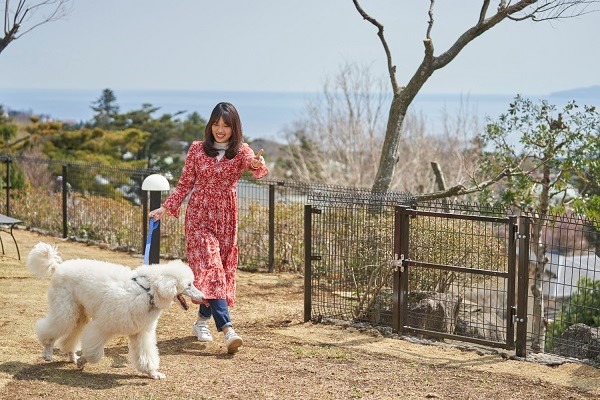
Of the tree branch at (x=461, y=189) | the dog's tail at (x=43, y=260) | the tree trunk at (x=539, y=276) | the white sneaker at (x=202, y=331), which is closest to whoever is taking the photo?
the dog's tail at (x=43, y=260)

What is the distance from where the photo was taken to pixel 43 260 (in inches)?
259

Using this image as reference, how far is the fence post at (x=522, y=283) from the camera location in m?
7.23

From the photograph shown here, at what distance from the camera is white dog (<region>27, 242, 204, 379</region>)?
6.29 metres

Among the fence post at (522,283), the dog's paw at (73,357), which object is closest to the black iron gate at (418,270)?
the fence post at (522,283)

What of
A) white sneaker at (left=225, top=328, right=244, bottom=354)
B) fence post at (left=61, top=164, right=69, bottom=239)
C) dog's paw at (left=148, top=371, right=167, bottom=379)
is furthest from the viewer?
fence post at (left=61, top=164, right=69, bottom=239)

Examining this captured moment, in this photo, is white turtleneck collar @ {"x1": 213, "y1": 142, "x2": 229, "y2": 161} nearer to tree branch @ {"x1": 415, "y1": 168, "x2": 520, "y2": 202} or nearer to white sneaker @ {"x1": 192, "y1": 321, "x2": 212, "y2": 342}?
white sneaker @ {"x1": 192, "y1": 321, "x2": 212, "y2": 342}

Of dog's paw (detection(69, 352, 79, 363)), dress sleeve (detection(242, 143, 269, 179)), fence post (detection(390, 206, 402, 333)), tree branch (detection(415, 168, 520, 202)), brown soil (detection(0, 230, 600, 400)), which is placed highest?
dress sleeve (detection(242, 143, 269, 179))

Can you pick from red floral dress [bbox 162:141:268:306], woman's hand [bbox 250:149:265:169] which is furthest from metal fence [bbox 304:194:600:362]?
woman's hand [bbox 250:149:265:169]

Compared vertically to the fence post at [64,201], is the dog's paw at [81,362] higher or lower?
lower

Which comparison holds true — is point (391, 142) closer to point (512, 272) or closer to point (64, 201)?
point (512, 272)

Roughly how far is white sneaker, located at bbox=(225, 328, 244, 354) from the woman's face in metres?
1.60

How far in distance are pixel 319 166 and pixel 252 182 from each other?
39.4 feet

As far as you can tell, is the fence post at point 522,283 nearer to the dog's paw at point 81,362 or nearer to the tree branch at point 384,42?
the dog's paw at point 81,362

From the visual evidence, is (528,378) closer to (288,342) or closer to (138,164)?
(288,342)
